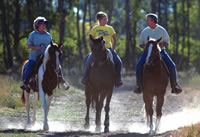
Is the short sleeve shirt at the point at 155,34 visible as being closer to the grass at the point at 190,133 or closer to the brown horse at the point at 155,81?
the brown horse at the point at 155,81

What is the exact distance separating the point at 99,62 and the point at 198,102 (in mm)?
8310

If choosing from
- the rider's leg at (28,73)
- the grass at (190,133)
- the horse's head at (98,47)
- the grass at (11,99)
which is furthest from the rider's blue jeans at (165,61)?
the grass at (11,99)

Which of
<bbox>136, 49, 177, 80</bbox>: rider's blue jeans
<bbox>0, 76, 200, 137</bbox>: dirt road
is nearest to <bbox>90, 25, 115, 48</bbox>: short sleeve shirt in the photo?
<bbox>136, 49, 177, 80</bbox>: rider's blue jeans

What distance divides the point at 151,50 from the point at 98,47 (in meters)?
1.34

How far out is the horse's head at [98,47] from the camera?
13.5m

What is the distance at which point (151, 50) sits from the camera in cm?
1290

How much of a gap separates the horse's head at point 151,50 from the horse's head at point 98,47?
3.66ft

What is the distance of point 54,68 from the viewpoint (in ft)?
44.9

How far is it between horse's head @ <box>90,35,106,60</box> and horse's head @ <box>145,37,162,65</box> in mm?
1116

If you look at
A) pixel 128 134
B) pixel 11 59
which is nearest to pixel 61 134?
pixel 128 134

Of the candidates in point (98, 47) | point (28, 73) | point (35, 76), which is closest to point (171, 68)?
point (98, 47)

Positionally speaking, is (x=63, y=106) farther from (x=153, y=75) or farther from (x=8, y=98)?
(x=153, y=75)

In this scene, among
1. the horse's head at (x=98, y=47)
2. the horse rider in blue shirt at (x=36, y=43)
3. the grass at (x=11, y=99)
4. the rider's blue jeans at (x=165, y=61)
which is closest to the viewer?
the horse's head at (x=98, y=47)

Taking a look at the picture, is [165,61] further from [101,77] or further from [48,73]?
[48,73]
